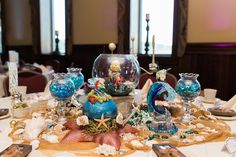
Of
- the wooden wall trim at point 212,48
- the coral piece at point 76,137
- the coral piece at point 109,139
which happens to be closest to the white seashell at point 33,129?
the coral piece at point 76,137

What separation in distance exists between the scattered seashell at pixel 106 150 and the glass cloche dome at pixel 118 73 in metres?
0.45

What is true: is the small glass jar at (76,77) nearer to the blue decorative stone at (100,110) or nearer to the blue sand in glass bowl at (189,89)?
the blue decorative stone at (100,110)

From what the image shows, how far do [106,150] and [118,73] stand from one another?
0.59 meters

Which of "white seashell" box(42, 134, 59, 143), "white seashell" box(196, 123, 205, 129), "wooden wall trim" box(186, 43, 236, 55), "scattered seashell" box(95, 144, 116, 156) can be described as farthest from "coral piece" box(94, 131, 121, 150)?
"wooden wall trim" box(186, 43, 236, 55)

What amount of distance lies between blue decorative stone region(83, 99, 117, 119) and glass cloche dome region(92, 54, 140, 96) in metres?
0.23

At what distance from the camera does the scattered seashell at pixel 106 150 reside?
1044 mm

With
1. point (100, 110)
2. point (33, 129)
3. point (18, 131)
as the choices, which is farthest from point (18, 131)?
point (100, 110)

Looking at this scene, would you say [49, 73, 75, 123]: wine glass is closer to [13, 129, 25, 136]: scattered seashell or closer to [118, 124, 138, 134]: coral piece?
[13, 129, 25, 136]: scattered seashell

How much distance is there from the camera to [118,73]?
156 cm

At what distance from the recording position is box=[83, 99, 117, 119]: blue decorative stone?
4.05ft

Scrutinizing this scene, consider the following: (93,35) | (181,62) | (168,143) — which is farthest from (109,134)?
(93,35)

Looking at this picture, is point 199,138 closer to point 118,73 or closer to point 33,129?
point 118,73

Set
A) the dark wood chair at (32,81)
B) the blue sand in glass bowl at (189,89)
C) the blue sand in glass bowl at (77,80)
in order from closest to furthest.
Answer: the blue sand in glass bowl at (189,89) → the blue sand in glass bowl at (77,80) → the dark wood chair at (32,81)

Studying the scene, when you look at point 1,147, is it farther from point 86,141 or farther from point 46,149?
point 86,141
